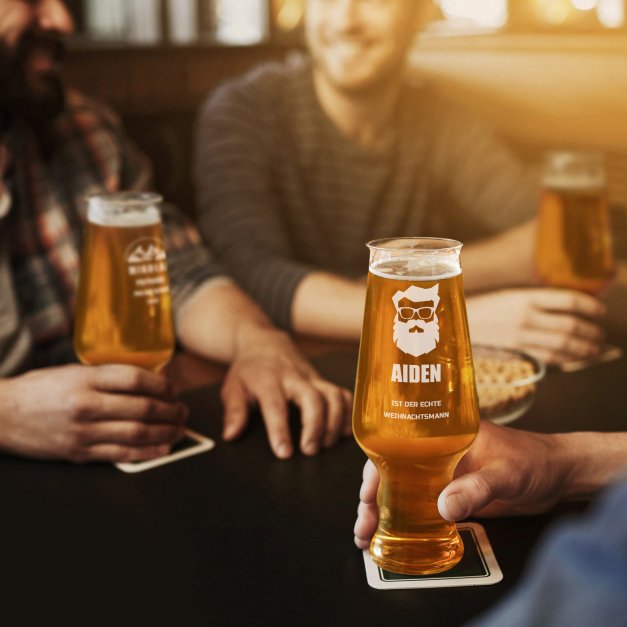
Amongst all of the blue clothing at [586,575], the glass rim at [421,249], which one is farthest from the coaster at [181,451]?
the blue clothing at [586,575]

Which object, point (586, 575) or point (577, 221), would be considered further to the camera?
point (577, 221)

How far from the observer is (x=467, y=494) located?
0.74 metres

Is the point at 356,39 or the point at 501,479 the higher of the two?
the point at 356,39

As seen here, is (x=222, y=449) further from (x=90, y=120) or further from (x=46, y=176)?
(x=90, y=120)

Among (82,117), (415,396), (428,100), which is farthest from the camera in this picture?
(428,100)

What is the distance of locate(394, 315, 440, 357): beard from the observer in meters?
0.74

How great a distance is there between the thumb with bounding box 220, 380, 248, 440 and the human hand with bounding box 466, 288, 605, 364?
0.43 meters

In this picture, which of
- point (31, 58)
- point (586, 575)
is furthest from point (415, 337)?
point (31, 58)

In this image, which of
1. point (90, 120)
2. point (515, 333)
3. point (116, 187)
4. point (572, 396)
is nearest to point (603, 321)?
point (515, 333)

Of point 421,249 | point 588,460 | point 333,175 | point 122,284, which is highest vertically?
point 421,249

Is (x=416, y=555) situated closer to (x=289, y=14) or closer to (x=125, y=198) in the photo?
(x=125, y=198)

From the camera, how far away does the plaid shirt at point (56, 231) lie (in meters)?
1.67

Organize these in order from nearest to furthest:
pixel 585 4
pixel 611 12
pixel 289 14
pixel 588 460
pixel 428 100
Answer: pixel 588 460 < pixel 428 100 < pixel 611 12 < pixel 585 4 < pixel 289 14

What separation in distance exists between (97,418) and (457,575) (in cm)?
47
